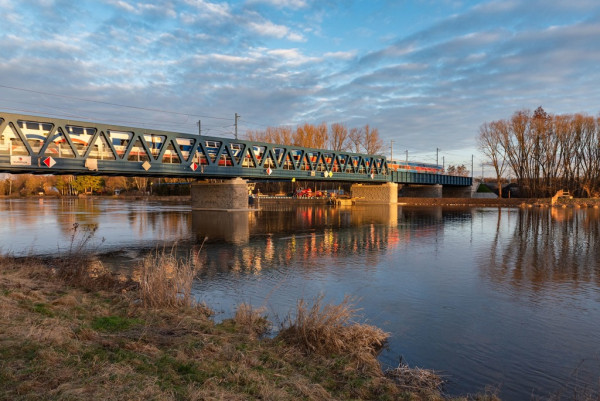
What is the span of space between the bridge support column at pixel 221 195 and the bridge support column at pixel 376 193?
38.6m

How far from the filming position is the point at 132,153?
4503 centimetres

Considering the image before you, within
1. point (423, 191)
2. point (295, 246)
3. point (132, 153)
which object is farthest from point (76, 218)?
point (423, 191)

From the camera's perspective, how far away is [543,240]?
27.6m

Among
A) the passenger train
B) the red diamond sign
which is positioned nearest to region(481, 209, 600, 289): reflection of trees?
the red diamond sign

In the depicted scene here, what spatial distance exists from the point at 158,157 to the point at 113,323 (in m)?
40.7

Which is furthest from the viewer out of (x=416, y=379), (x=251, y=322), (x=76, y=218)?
(x=76, y=218)

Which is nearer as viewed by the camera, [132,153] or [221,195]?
[132,153]

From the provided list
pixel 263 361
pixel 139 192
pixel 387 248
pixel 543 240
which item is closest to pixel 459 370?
pixel 263 361

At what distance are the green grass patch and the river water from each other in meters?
2.70

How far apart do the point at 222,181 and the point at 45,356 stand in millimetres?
56459

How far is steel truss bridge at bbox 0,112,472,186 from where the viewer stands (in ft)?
117

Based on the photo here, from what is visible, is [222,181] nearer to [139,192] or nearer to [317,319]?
[317,319]

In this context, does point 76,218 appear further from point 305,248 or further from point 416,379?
point 416,379

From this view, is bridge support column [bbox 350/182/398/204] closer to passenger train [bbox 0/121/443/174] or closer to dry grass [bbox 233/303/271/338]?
passenger train [bbox 0/121/443/174]
